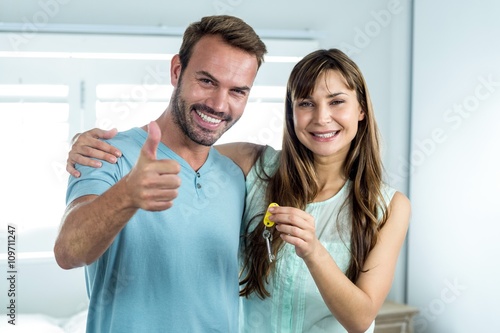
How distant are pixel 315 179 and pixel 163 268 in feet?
1.67

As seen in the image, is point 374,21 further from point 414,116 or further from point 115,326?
point 115,326

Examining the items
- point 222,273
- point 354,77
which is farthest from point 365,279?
point 354,77

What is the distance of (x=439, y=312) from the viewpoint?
11.1 feet

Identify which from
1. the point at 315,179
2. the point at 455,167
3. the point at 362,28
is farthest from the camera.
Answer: the point at 362,28

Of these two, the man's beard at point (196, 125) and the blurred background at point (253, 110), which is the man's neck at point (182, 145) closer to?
the man's beard at point (196, 125)

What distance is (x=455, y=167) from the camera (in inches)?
128

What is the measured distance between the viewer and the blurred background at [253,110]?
3088 mm

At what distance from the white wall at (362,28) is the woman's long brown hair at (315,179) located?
6.16 feet

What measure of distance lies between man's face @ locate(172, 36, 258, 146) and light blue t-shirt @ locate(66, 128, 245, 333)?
0.09 metres

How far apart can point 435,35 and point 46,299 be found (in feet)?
8.03

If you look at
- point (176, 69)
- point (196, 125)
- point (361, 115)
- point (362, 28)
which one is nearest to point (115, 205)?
point (196, 125)

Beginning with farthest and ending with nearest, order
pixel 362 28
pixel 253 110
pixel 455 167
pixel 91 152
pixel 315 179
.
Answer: pixel 362 28, pixel 253 110, pixel 455 167, pixel 315 179, pixel 91 152

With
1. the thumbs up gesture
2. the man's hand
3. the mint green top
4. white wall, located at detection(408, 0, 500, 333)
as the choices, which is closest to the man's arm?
the thumbs up gesture

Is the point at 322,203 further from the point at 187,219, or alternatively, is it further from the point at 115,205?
the point at 115,205
